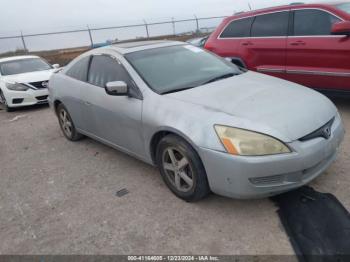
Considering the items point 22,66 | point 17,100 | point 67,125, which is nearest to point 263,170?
point 67,125

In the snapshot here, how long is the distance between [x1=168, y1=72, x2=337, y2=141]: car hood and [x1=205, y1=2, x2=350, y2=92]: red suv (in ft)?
5.91

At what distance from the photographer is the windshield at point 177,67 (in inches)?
146

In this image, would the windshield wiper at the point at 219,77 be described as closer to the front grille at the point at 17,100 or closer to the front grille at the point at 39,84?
the front grille at the point at 39,84

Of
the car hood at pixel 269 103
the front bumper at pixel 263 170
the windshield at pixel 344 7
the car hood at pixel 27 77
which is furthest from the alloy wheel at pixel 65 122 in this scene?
the windshield at pixel 344 7

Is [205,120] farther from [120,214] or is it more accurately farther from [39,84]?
[39,84]

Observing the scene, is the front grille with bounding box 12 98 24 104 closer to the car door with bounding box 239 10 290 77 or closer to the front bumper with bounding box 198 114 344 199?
the car door with bounding box 239 10 290 77

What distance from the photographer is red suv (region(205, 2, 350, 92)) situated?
5.04 metres

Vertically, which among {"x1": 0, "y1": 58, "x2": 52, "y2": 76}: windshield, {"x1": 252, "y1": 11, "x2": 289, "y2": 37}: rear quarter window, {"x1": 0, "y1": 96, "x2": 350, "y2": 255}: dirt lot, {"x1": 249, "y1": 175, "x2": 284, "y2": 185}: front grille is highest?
{"x1": 252, "y1": 11, "x2": 289, "y2": 37}: rear quarter window

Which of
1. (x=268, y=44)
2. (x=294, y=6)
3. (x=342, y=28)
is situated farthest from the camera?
(x=268, y=44)

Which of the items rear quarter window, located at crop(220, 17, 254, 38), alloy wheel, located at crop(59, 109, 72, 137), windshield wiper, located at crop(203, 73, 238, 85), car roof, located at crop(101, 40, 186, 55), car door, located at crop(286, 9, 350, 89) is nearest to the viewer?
windshield wiper, located at crop(203, 73, 238, 85)

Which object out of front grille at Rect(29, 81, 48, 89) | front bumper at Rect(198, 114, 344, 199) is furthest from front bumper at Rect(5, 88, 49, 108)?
front bumper at Rect(198, 114, 344, 199)

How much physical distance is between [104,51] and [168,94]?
4.80ft

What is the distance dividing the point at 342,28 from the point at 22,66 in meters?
7.92

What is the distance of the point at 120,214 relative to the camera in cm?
332
